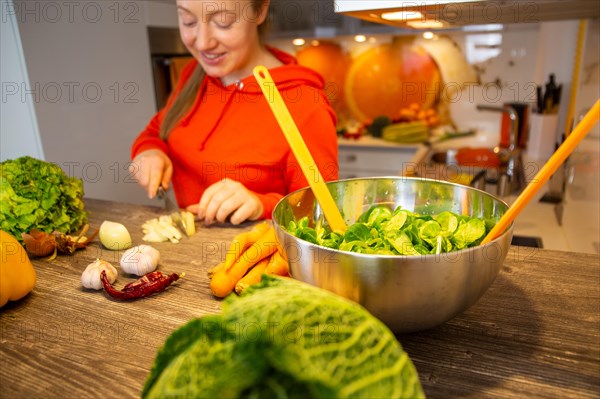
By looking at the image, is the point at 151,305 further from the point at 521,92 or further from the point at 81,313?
the point at 521,92

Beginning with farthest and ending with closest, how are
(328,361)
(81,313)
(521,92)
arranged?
(521,92) < (81,313) < (328,361)

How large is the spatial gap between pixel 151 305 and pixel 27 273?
0.23 metres

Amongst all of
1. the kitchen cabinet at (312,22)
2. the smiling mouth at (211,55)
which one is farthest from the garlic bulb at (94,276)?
the kitchen cabinet at (312,22)

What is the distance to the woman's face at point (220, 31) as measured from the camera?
125 cm

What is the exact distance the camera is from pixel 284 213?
0.79 meters

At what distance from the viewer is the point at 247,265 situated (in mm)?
809

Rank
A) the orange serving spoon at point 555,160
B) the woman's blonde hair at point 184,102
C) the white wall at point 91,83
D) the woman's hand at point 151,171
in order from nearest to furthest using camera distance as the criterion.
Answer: the orange serving spoon at point 555,160
the woman's hand at point 151,171
the woman's blonde hair at point 184,102
the white wall at point 91,83

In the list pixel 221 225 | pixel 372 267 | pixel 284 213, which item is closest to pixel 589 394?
pixel 372 267

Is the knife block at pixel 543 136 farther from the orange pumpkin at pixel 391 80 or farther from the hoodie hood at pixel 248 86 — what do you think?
the hoodie hood at pixel 248 86

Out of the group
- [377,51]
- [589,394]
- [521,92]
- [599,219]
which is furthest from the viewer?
[377,51]

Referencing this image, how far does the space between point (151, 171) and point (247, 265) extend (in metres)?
0.56

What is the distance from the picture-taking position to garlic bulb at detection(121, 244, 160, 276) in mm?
854

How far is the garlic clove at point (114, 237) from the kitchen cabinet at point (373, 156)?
2189 mm

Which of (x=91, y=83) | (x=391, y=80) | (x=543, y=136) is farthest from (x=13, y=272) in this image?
(x=391, y=80)
